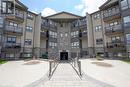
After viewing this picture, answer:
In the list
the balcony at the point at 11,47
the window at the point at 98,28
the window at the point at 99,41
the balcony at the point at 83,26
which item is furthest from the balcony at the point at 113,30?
the balcony at the point at 11,47

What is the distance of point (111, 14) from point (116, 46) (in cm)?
799

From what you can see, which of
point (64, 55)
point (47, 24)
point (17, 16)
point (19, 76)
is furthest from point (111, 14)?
point (19, 76)

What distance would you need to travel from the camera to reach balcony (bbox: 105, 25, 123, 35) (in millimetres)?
23828

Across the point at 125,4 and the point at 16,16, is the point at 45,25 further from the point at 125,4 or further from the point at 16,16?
the point at 125,4

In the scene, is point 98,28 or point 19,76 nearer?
point 19,76

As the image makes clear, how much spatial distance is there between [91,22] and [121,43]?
36.7 feet

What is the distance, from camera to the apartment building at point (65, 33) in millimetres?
23094

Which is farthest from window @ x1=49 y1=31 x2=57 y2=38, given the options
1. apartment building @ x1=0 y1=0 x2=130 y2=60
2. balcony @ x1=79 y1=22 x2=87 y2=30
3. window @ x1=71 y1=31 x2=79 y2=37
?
balcony @ x1=79 y1=22 x2=87 y2=30

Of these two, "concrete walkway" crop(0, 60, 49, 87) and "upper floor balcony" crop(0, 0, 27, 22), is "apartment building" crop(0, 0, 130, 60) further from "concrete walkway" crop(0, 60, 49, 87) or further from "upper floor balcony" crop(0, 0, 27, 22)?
"concrete walkway" crop(0, 60, 49, 87)

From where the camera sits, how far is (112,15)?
82.3 ft

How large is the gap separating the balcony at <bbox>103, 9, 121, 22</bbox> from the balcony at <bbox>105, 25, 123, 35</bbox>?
2.17 m

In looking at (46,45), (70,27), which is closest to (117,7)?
(70,27)

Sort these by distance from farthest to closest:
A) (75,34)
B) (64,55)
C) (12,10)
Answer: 1. (64,55)
2. (75,34)
3. (12,10)

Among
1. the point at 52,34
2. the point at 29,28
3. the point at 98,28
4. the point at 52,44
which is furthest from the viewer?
the point at 52,34
